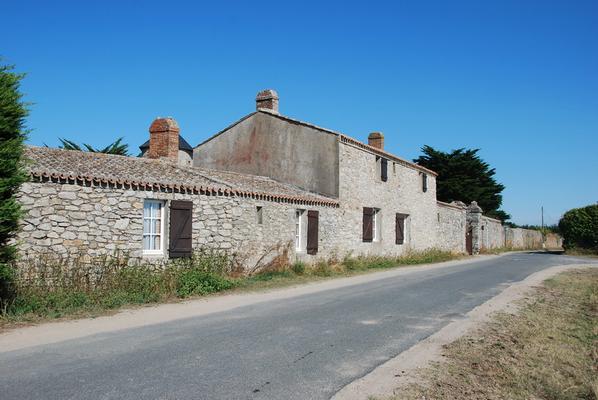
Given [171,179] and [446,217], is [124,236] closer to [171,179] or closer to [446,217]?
[171,179]

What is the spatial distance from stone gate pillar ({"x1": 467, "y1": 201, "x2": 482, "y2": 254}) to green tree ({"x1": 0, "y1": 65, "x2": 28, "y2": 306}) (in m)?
31.7

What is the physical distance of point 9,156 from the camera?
330 inches

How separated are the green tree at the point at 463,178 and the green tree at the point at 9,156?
3829 cm

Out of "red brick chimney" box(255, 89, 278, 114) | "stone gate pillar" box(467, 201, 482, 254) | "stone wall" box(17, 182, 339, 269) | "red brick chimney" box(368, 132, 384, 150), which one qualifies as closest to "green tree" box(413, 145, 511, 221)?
"stone gate pillar" box(467, 201, 482, 254)

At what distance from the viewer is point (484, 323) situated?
28.1ft

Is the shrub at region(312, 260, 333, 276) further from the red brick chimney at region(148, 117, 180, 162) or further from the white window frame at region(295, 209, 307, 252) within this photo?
the red brick chimney at region(148, 117, 180, 162)

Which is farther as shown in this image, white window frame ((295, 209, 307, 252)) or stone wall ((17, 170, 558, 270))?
white window frame ((295, 209, 307, 252))

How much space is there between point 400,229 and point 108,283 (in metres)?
18.5

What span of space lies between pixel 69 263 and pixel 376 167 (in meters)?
16.5

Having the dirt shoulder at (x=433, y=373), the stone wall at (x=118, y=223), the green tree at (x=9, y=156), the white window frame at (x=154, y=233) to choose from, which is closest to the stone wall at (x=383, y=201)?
the stone wall at (x=118, y=223)

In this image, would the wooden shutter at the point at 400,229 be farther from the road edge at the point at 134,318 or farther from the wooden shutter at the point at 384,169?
the road edge at the point at 134,318

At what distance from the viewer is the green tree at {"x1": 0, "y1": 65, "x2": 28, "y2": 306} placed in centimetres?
820

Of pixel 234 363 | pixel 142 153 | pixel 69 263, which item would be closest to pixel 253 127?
pixel 69 263

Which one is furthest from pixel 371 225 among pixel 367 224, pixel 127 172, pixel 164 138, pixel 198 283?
pixel 127 172
